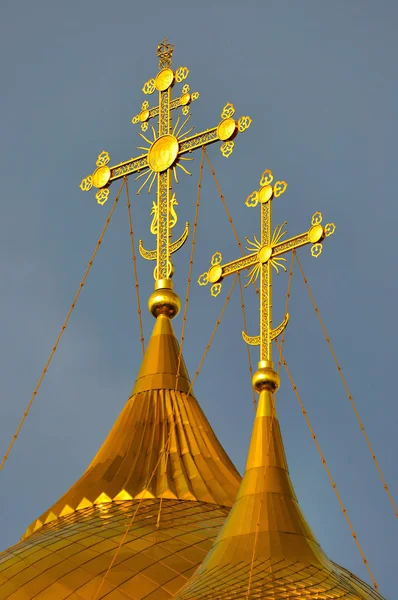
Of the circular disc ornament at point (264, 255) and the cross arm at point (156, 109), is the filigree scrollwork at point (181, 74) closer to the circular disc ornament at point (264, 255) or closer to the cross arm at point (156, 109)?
the cross arm at point (156, 109)

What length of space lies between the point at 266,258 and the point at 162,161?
17.2 ft

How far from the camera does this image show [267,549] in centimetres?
2817

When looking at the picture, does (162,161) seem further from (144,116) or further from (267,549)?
(267,549)

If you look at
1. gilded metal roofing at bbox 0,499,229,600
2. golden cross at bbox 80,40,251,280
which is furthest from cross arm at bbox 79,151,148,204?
gilded metal roofing at bbox 0,499,229,600

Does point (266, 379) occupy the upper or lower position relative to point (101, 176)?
lower

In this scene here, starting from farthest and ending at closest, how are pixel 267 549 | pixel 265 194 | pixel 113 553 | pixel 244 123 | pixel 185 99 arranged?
pixel 185 99
pixel 244 123
pixel 265 194
pixel 113 553
pixel 267 549

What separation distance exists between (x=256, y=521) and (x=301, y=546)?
2.34 feet

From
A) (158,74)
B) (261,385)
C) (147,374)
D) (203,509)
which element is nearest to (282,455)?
(261,385)

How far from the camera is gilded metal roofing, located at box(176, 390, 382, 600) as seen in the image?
27453 mm

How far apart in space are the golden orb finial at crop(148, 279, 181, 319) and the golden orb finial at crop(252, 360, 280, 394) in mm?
6567

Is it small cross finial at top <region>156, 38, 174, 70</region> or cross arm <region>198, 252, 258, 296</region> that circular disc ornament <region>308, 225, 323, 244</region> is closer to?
cross arm <region>198, 252, 258, 296</region>

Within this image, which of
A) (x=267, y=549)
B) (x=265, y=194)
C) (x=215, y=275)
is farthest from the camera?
(x=265, y=194)

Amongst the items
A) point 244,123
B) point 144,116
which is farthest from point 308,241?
point 144,116

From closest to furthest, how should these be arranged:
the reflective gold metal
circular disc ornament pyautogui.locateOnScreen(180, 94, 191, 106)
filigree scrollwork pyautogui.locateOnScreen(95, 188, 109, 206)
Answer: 1. the reflective gold metal
2. circular disc ornament pyautogui.locateOnScreen(180, 94, 191, 106)
3. filigree scrollwork pyautogui.locateOnScreen(95, 188, 109, 206)
